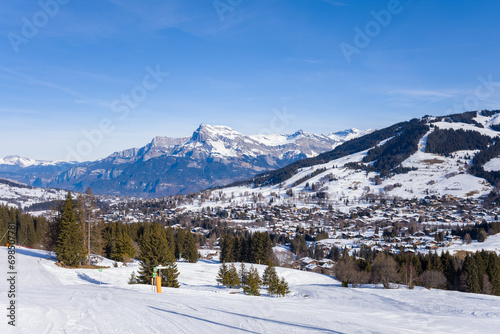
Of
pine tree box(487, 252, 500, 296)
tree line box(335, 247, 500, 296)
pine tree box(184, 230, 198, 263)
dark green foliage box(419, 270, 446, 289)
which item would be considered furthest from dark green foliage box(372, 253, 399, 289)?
pine tree box(184, 230, 198, 263)

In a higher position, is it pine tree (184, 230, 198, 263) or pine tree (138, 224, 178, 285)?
pine tree (138, 224, 178, 285)

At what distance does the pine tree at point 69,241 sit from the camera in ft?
125

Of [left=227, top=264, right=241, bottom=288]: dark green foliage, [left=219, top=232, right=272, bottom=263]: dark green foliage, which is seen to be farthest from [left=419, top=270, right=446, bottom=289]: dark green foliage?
[left=227, top=264, right=241, bottom=288]: dark green foliage

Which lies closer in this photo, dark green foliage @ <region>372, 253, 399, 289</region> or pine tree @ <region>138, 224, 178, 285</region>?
pine tree @ <region>138, 224, 178, 285</region>

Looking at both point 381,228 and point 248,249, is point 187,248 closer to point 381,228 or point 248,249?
point 248,249

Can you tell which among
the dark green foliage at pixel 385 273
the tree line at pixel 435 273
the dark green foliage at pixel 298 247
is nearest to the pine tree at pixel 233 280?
the tree line at pixel 435 273

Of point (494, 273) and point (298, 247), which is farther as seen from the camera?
point (298, 247)

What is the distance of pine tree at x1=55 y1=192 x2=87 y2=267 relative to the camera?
3809cm

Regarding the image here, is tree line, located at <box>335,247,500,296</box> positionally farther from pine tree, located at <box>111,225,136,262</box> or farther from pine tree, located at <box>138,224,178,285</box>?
pine tree, located at <box>111,225,136,262</box>

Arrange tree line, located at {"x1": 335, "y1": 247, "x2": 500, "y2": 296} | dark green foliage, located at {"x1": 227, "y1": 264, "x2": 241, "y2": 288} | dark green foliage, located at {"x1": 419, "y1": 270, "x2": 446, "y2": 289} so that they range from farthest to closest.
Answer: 1. dark green foliage, located at {"x1": 419, "y1": 270, "x2": 446, "y2": 289}
2. tree line, located at {"x1": 335, "y1": 247, "x2": 500, "y2": 296}
3. dark green foliage, located at {"x1": 227, "y1": 264, "x2": 241, "y2": 288}

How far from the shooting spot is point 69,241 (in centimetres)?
3869

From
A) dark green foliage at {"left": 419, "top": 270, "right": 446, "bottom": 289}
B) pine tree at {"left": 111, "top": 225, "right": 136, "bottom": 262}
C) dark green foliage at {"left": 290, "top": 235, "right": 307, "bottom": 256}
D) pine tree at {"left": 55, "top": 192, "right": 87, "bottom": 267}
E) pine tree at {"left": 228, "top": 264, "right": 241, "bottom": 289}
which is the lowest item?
dark green foliage at {"left": 290, "top": 235, "right": 307, "bottom": 256}

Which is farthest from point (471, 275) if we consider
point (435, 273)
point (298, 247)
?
point (298, 247)

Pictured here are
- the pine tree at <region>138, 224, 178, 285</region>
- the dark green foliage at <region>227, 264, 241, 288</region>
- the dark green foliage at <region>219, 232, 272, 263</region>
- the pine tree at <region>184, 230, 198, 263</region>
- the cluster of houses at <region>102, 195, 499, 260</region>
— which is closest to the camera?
the pine tree at <region>138, 224, 178, 285</region>
